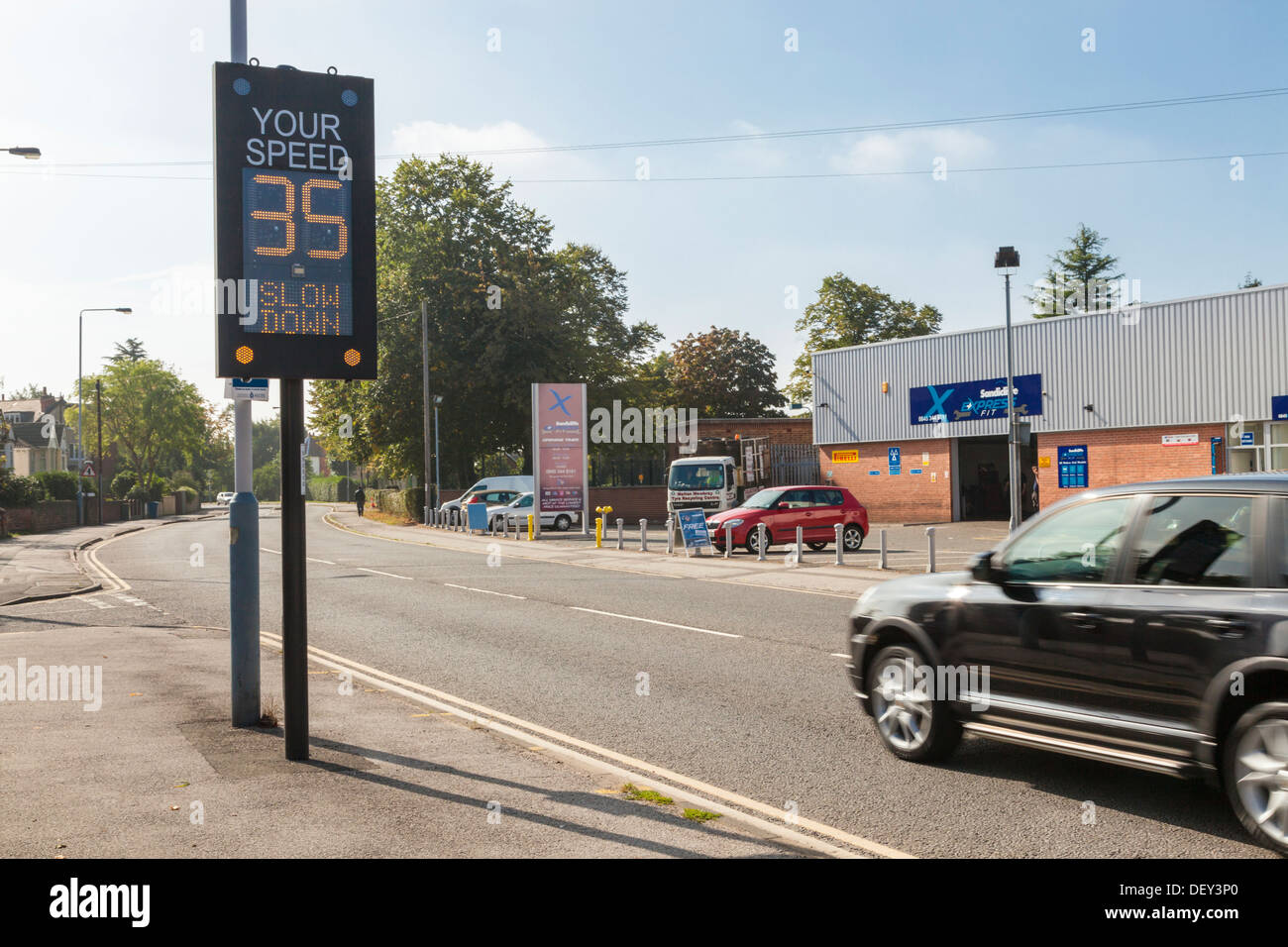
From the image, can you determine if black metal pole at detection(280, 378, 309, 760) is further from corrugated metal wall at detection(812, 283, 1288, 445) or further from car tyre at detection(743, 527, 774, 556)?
corrugated metal wall at detection(812, 283, 1288, 445)

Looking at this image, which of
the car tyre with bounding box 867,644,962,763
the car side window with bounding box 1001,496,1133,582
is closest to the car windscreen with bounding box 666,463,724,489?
the car tyre with bounding box 867,644,962,763

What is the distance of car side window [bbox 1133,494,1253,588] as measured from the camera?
539 centimetres

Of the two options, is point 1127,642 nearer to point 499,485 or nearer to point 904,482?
point 904,482

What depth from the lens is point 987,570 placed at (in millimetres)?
6438

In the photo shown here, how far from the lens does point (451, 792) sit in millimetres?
6223

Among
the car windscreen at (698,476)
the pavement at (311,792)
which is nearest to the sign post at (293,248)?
the pavement at (311,792)

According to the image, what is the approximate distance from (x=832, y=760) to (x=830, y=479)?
4089 cm

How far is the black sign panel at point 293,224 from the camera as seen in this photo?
6414 millimetres

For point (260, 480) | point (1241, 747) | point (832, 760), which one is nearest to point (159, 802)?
point (832, 760)

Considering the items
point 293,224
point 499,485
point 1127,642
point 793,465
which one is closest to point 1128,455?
point 793,465

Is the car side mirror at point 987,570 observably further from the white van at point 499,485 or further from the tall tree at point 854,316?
the tall tree at point 854,316

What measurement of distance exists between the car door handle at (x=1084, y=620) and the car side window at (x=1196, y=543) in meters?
0.30

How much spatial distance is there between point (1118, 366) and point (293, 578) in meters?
35.9

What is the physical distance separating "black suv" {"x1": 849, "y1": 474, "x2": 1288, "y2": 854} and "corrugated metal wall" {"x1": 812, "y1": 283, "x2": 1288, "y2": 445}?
3197 cm
